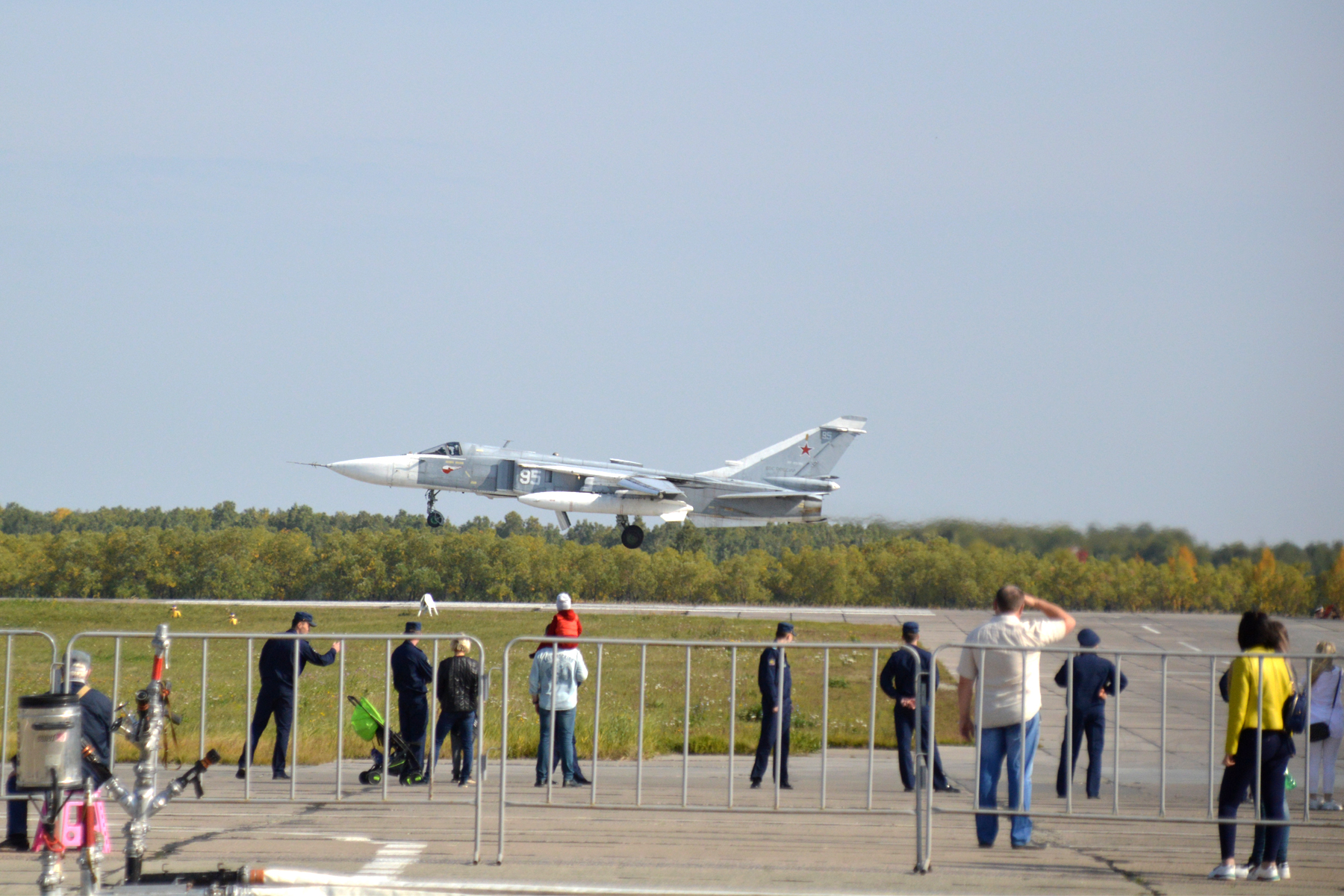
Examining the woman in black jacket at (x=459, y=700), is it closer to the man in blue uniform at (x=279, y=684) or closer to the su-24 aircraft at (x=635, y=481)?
the man in blue uniform at (x=279, y=684)

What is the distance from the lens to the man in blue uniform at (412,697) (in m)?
9.98

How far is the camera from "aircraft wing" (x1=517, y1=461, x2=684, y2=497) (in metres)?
38.8

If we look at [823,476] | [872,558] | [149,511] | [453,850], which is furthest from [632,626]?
[149,511]

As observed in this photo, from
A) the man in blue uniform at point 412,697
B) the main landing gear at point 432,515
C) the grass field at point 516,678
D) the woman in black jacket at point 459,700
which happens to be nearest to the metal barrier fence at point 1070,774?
the grass field at point 516,678

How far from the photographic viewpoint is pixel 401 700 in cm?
997

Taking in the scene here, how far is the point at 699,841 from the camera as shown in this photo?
25.0 feet

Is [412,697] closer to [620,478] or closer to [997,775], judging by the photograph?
[997,775]

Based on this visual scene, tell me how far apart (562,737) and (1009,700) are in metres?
4.07

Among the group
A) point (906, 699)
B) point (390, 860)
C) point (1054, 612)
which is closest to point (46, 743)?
point (390, 860)

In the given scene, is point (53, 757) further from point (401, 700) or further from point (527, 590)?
point (527, 590)

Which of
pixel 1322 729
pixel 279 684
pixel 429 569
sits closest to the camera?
pixel 1322 729

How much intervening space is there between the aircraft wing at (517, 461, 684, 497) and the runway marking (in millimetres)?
31414

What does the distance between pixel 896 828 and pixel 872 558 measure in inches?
1733

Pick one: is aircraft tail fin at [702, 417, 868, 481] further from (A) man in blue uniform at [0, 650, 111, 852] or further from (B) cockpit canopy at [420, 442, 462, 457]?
(A) man in blue uniform at [0, 650, 111, 852]
